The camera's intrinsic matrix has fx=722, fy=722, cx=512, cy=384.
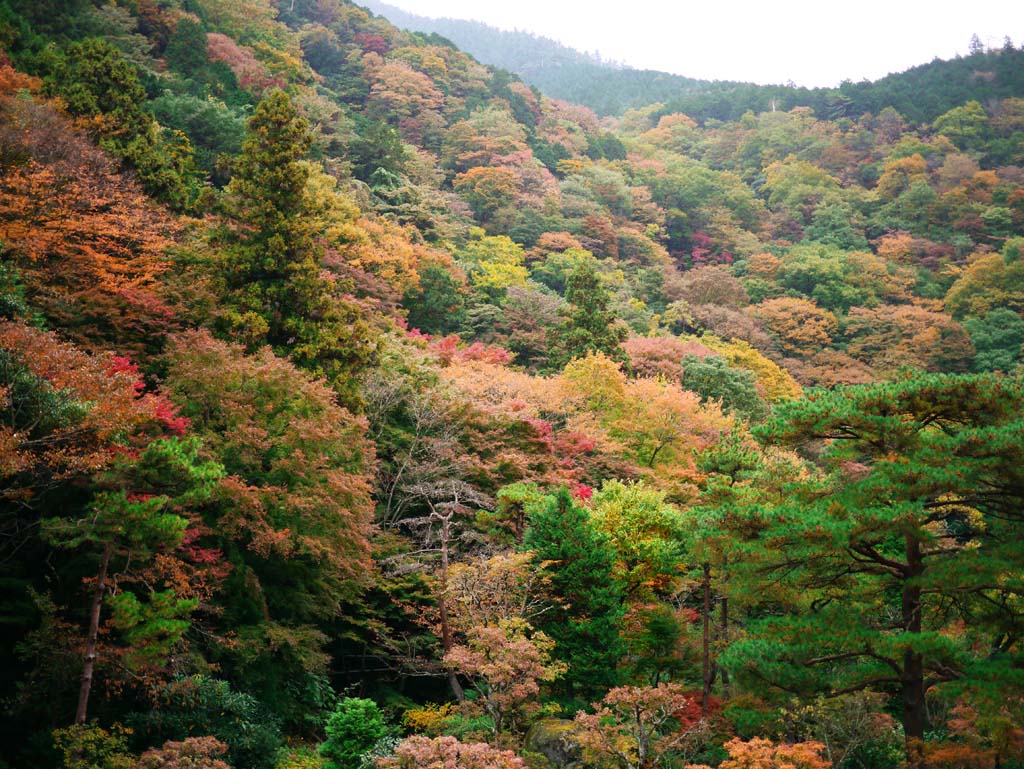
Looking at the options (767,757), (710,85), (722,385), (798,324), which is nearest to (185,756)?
(767,757)

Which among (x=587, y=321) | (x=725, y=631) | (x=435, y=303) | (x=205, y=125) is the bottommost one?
(x=725, y=631)

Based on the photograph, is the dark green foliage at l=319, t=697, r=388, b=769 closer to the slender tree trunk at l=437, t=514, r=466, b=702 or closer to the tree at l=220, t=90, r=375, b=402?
the slender tree trunk at l=437, t=514, r=466, b=702

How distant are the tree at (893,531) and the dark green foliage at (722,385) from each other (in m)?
20.4

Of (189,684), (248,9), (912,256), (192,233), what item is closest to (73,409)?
(189,684)

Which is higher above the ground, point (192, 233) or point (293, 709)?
point (192, 233)

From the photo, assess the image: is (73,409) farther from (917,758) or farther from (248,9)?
(248,9)

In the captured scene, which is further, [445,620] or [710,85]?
[710,85]

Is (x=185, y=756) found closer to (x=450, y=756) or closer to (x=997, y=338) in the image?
(x=450, y=756)

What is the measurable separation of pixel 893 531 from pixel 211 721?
37.2ft

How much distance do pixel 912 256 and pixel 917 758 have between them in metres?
56.0

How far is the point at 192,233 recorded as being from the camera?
1944cm

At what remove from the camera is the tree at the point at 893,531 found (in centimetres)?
1026

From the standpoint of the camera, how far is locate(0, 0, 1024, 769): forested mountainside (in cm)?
1063

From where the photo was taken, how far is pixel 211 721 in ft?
39.5
